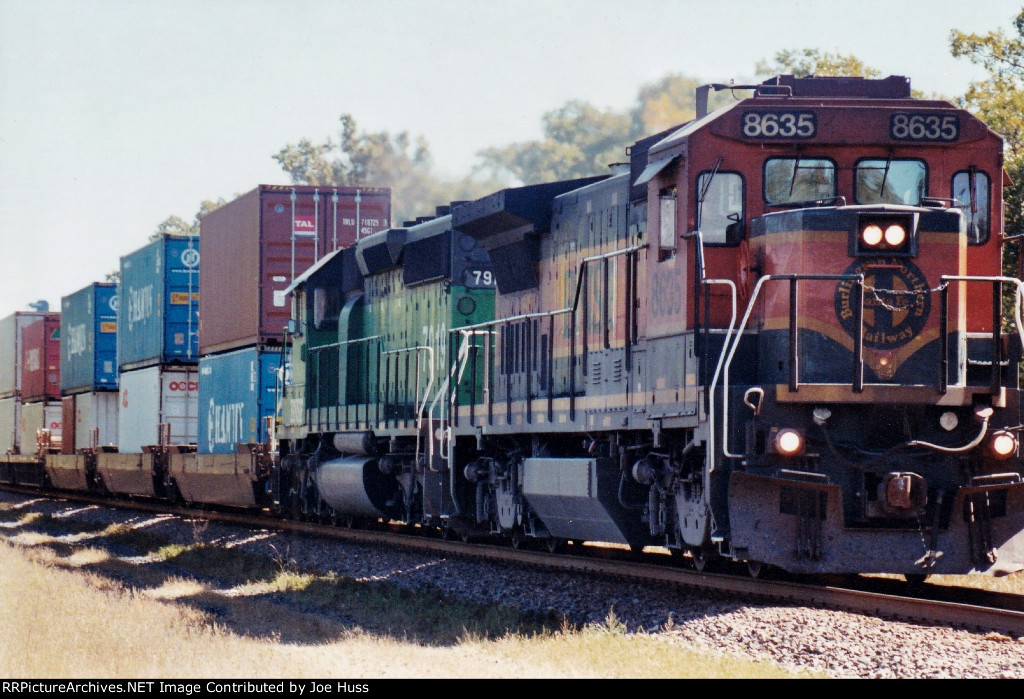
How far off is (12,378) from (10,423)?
1.33m

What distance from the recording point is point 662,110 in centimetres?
7950

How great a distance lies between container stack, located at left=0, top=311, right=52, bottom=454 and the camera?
37781mm

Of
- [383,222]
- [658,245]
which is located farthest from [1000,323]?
[383,222]

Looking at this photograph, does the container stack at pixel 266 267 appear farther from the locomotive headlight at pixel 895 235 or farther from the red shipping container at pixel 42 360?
the red shipping container at pixel 42 360

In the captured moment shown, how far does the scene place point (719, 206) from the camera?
9.57 m

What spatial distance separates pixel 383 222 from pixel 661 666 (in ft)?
49.4

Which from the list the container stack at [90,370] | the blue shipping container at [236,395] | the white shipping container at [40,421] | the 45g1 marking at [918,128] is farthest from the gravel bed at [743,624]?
the white shipping container at [40,421]

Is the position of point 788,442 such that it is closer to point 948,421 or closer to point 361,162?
point 948,421

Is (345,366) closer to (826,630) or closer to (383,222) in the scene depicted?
(383,222)

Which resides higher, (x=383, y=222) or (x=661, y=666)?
(x=383, y=222)

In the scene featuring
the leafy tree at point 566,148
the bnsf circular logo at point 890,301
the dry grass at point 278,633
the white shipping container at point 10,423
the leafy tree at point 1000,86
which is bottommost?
the dry grass at point 278,633

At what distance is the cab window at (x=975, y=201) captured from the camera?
9570mm

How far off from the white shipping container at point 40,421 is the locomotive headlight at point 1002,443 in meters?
28.5
